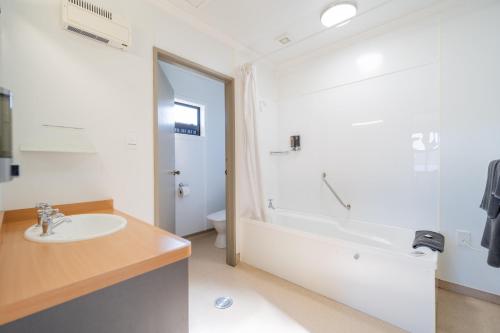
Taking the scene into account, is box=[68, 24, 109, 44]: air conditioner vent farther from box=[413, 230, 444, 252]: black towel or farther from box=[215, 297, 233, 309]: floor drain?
box=[413, 230, 444, 252]: black towel

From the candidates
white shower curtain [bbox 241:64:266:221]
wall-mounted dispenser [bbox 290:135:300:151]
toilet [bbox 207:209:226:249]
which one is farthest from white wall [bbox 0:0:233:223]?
wall-mounted dispenser [bbox 290:135:300:151]

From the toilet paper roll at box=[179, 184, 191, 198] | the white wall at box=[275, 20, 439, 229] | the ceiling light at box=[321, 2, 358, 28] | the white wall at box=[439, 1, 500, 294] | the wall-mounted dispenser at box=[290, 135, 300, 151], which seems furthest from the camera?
the toilet paper roll at box=[179, 184, 191, 198]

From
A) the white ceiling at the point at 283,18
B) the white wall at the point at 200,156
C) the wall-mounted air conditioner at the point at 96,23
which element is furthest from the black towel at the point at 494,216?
the white wall at the point at 200,156

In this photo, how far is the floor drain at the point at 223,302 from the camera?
5.34 feet

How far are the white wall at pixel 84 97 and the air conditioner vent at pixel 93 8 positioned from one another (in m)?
0.11

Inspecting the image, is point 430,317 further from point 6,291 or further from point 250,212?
point 6,291

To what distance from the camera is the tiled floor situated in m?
1.40

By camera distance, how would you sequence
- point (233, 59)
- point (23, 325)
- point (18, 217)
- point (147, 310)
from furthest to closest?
1. point (233, 59)
2. point (18, 217)
3. point (147, 310)
4. point (23, 325)

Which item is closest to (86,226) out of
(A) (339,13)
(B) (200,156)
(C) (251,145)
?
(C) (251,145)

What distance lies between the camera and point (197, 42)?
6.59 feet

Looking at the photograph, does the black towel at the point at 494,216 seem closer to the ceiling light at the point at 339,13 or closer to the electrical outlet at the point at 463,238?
the electrical outlet at the point at 463,238

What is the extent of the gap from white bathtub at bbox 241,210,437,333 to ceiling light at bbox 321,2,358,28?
6.51 feet

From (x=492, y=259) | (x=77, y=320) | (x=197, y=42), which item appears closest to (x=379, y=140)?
(x=492, y=259)

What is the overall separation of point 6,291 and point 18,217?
2.96 feet
